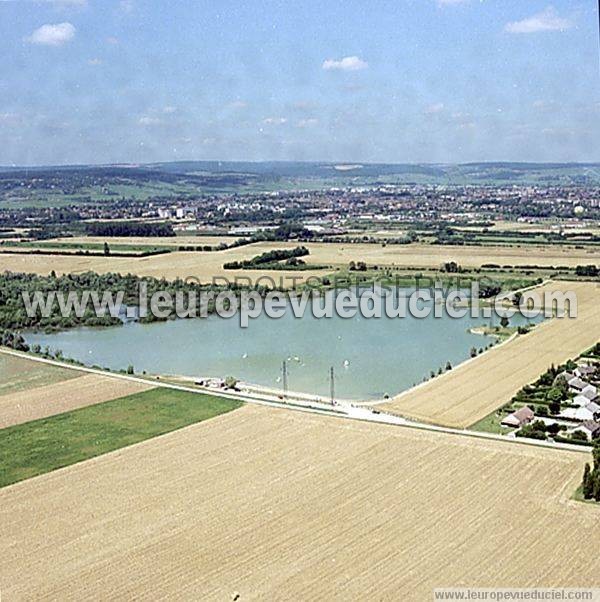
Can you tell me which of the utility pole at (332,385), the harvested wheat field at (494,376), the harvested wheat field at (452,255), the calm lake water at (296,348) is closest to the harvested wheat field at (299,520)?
the harvested wheat field at (494,376)

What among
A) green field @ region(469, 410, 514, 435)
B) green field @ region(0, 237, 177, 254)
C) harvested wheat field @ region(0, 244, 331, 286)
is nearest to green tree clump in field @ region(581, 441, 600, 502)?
green field @ region(469, 410, 514, 435)

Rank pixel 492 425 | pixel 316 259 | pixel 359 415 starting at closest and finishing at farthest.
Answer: pixel 492 425 < pixel 359 415 < pixel 316 259

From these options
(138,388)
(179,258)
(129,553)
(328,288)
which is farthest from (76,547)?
(179,258)

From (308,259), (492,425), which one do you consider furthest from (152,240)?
(492,425)

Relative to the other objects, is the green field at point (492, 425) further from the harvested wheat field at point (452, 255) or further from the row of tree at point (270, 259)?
the row of tree at point (270, 259)

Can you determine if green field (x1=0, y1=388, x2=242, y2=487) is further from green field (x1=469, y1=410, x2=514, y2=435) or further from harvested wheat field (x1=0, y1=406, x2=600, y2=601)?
green field (x1=469, y1=410, x2=514, y2=435)

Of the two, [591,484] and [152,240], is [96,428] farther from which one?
[152,240]

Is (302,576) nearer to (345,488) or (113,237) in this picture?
(345,488)
